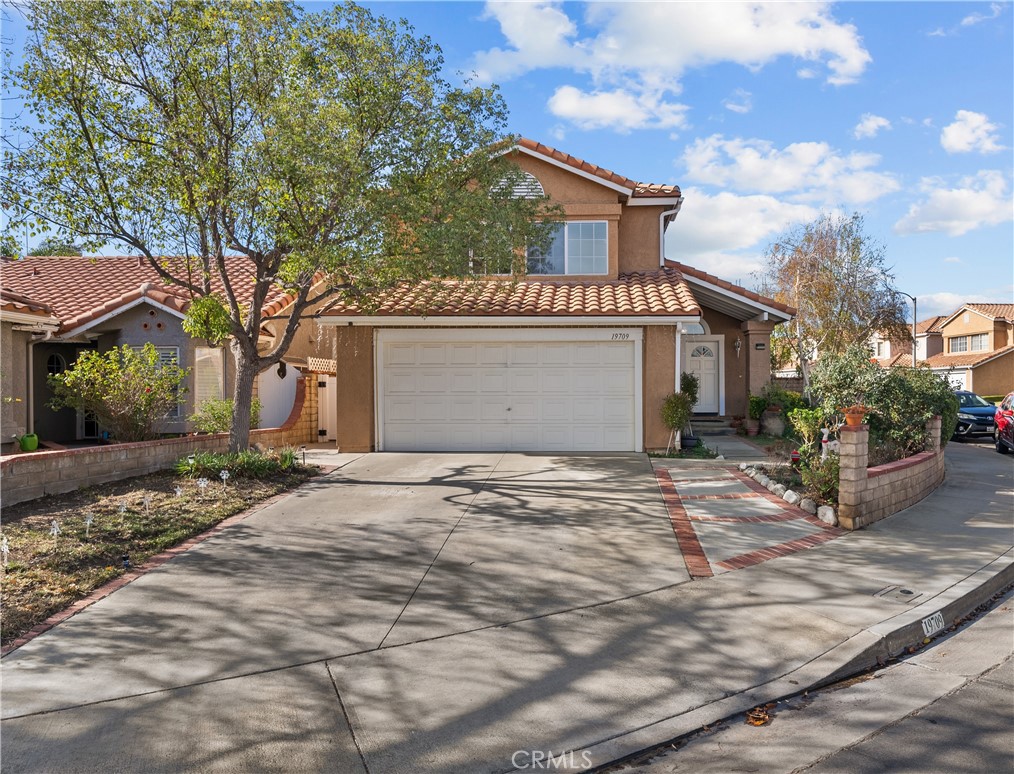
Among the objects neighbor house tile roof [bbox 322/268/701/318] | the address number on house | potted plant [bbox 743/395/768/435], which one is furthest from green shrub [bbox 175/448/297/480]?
potted plant [bbox 743/395/768/435]

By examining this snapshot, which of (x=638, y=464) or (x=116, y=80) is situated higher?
(x=116, y=80)

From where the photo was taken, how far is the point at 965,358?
4488 cm

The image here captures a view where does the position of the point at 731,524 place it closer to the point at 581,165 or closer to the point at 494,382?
the point at 494,382

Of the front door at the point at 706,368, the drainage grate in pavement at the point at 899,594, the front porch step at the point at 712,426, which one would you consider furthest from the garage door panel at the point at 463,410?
the drainage grate in pavement at the point at 899,594

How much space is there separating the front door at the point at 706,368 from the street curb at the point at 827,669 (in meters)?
12.7

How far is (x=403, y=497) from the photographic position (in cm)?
1002

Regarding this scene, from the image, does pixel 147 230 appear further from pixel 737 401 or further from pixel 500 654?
pixel 737 401

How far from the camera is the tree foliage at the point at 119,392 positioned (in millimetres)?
12094

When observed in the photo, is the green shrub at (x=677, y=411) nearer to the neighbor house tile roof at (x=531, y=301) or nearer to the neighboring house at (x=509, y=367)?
the neighboring house at (x=509, y=367)

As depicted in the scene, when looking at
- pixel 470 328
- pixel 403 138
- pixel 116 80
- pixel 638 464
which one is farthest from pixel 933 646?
pixel 116 80

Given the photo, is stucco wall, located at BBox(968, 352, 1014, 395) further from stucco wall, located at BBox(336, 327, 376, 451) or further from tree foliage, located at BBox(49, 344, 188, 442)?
tree foliage, located at BBox(49, 344, 188, 442)

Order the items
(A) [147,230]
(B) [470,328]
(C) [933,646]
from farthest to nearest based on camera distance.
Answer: (B) [470,328] < (A) [147,230] < (C) [933,646]

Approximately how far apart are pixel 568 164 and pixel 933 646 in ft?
42.6

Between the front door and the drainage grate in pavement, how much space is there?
13.2 m
